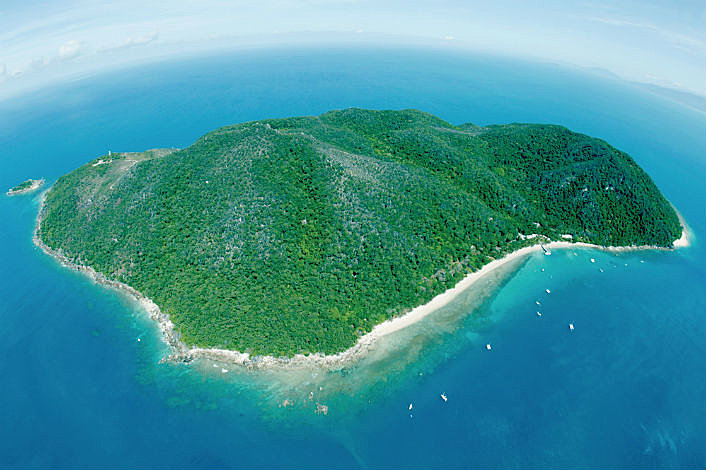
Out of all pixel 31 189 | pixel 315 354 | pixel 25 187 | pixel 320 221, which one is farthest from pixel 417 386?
pixel 25 187

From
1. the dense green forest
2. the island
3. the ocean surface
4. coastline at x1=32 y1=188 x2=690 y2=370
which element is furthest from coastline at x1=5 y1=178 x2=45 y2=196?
the ocean surface

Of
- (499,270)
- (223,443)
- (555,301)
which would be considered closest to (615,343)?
(555,301)

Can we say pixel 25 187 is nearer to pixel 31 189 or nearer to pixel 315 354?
pixel 31 189

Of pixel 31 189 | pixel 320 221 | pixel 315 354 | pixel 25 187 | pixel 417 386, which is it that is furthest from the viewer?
pixel 31 189

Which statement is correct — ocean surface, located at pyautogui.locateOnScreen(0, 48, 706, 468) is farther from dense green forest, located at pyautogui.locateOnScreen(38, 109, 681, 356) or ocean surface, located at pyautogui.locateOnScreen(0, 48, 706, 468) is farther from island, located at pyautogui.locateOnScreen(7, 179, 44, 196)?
island, located at pyautogui.locateOnScreen(7, 179, 44, 196)

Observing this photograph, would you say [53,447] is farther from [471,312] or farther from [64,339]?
[471,312]

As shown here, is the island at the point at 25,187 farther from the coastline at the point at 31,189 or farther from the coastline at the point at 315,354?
the coastline at the point at 315,354
